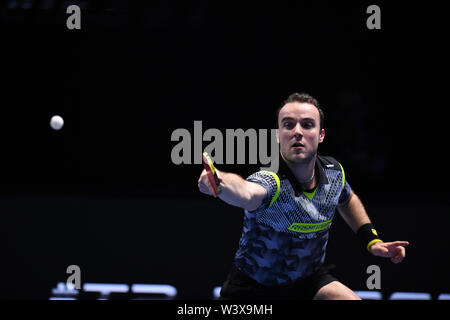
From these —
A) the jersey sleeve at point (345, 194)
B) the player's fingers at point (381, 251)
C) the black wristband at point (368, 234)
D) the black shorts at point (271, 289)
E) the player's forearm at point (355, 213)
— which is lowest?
the black shorts at point (271, 289)

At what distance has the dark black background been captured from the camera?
200 inches

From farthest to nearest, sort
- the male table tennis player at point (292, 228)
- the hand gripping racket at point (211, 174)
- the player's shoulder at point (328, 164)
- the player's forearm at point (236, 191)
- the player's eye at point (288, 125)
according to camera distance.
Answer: the player's shoulder at point (328, 164), the player's eye at point (288, 125), the male table tennis player at point (292, 228), the player's forearm at point (236, 191), the hand gripping racket at point (211, 174)

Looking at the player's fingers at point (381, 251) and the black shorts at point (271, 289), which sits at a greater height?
the player's fingers at point (381, 251)

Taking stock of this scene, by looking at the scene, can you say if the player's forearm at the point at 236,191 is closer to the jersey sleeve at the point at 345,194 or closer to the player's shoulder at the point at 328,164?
the player's shoulder at the point at 328,164

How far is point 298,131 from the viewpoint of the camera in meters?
3.24

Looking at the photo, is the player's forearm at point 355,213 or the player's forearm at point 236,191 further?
the player's forearm at point 355,213

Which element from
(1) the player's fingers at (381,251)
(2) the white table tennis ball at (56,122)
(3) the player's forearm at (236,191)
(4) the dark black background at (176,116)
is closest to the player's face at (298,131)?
(3) the player's forearm at (236,191)

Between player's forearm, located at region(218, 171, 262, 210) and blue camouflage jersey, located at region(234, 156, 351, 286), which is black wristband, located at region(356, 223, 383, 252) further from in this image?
player's forearm, located at region(218, 171, 262, 210)

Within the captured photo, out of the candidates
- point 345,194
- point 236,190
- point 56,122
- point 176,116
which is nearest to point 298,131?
point 345,194

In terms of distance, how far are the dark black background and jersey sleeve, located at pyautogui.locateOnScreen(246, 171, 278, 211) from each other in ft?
6.59

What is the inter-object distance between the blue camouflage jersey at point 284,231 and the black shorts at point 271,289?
31 millimetres

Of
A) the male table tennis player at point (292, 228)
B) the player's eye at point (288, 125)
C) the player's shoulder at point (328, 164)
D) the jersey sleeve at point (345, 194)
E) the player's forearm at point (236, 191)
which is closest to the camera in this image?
the player's forearm at point (236, 191)

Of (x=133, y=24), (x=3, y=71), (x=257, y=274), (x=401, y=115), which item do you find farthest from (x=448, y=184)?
(x=3, y=71)

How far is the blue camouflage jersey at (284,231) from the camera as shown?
3.15m
